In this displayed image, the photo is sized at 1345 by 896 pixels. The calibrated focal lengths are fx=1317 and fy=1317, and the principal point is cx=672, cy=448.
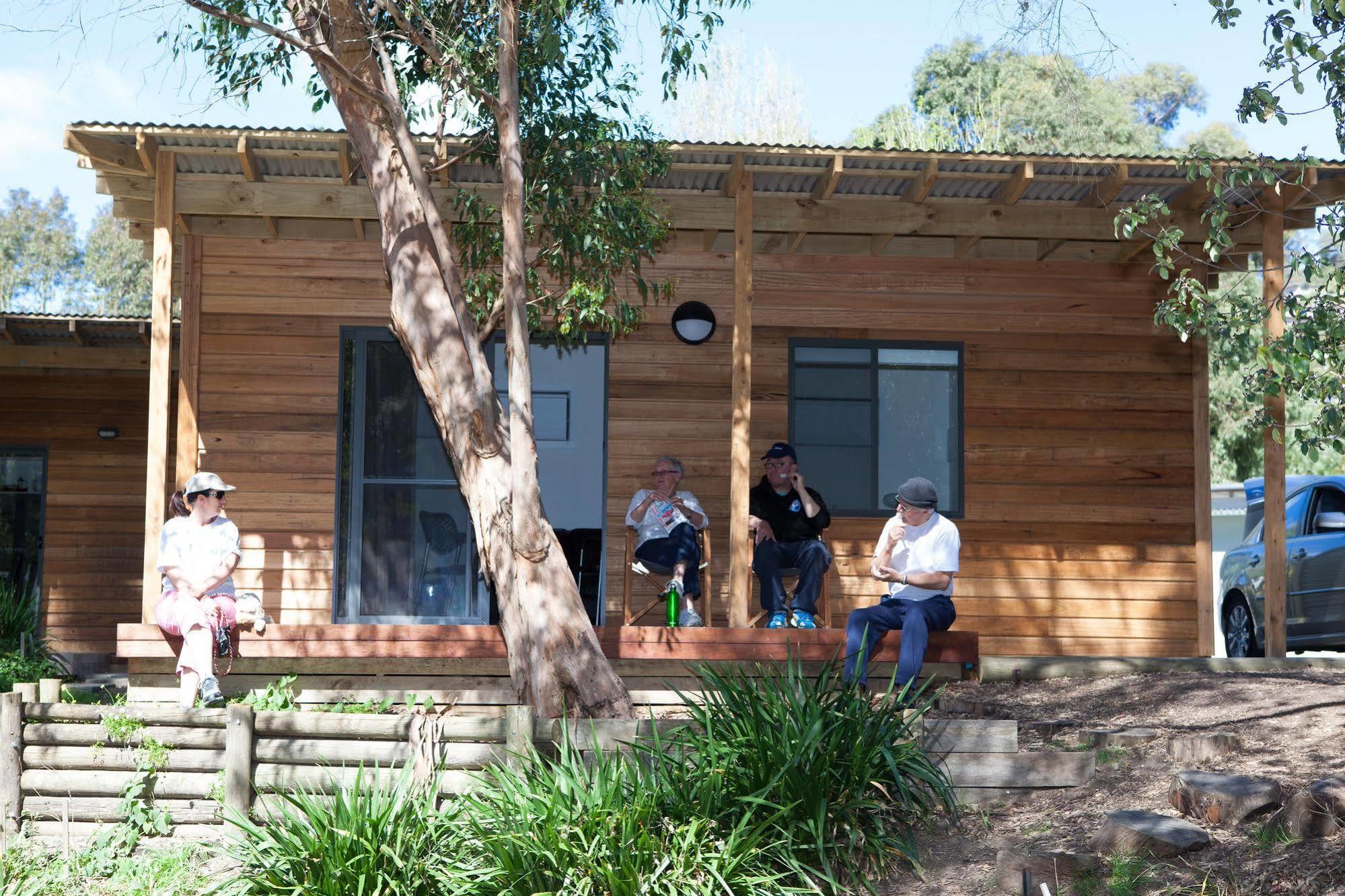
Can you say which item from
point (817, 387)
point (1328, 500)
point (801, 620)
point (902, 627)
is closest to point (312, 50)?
point (902, 627)

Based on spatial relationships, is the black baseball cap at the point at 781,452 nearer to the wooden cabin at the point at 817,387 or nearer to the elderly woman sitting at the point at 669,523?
the elderly woman sitting at the point at 669,523

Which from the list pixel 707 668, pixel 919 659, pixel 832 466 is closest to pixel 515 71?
pixel 707 668

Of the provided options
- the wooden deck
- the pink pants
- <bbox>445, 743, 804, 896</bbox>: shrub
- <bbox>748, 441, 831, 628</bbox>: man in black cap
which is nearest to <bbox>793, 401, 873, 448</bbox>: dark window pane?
<bbox>748, 441, 831, 628</bbox>: man in black cap

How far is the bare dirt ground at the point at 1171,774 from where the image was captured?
417cm

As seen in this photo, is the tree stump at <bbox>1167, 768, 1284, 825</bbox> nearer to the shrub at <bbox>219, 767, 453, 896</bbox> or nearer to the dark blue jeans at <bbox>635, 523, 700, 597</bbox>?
the shrub at <bbox>219, 767, 453, 896</bbox>

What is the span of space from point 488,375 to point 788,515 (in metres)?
2.38

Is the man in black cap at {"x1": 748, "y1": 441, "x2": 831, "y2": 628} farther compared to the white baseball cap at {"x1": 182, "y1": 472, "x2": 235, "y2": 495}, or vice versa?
the man in black cap at {"x1": 748, "y1": 441, "x2": 831, "y2": 628}

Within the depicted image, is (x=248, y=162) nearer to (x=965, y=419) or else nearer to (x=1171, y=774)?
(x=965, y=419)

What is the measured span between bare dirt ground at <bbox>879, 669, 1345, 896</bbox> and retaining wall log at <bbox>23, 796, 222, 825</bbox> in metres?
2.73

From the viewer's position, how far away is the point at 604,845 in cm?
439

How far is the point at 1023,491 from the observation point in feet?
29.9

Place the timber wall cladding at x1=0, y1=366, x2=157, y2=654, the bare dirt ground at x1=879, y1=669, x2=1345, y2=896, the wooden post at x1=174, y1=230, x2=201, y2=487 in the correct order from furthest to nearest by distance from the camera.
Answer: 1. the timber wall cladding at x1=0, y1=366, x2=157, y2=654
2. the wooden post at x1=174, y1=230, x2=201, y2=487
3. the bare dirt ground at x1=879, y1=669, x2=1345, y2=896

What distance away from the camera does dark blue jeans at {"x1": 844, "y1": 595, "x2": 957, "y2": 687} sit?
19.2 ft

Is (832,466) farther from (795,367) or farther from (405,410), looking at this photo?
(405,410)
